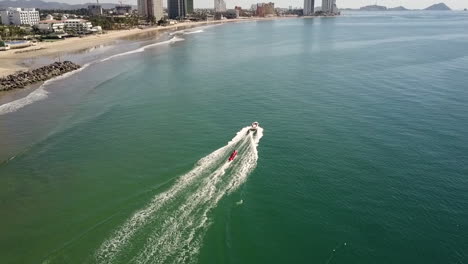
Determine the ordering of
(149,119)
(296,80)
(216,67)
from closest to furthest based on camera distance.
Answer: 1. (149,119)
2. (296,80)
3. (216,67)

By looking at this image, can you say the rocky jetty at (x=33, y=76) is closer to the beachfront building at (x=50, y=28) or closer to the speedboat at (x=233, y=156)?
the speedboat at (x=233, y=156)

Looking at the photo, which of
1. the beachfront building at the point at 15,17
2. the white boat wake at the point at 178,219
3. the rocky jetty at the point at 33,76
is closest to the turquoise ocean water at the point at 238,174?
the white boat wake at the point at 178,219

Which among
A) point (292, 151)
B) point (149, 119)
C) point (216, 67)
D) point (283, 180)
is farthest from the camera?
point (216, 67)

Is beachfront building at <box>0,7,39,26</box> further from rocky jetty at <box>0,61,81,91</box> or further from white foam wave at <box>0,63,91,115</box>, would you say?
white foam wave at <box>0,63,91,115</box>

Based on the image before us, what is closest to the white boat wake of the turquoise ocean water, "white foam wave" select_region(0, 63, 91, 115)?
the turquoise ocean water

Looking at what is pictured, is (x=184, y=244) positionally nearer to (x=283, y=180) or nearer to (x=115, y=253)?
(x=115, y=253)

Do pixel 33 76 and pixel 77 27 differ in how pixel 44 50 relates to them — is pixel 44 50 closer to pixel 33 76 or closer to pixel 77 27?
pixel 33 76

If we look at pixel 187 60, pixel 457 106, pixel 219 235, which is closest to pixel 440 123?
pixel 457 106
